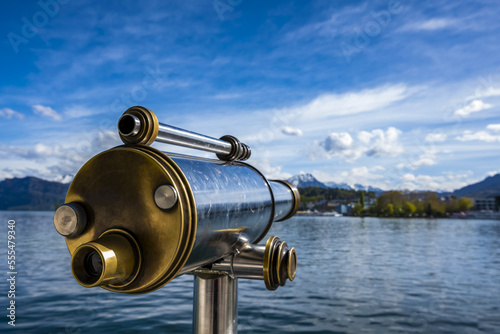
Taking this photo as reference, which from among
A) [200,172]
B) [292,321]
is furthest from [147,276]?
[292,321]

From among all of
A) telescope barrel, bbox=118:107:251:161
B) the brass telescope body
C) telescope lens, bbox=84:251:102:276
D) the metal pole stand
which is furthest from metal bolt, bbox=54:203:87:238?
the metal pole stand

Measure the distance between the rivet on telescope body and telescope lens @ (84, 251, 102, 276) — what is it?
0.21m

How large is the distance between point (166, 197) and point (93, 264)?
258mm

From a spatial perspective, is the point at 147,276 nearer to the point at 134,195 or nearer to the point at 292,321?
the point at 134,195

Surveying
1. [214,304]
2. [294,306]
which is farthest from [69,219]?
[294,306]

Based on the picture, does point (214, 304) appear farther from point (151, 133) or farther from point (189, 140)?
point (151, 133)

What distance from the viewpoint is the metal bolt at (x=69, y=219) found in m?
1.16

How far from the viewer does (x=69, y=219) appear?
117cm

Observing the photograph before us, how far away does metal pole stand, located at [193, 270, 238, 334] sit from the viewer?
1.57 meters

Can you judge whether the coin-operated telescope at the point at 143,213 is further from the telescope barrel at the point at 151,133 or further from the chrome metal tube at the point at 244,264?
the chrome metal tube at the point at 244,264

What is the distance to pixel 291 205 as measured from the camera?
2338mm

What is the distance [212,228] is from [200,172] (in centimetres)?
18

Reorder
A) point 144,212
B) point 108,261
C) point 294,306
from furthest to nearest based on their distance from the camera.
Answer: point 294,306 < point 144,212 < point 108,261

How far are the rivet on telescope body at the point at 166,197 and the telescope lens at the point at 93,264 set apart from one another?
21cm
